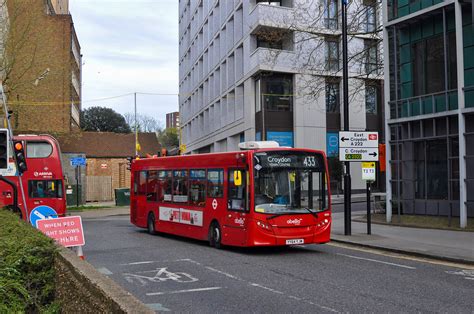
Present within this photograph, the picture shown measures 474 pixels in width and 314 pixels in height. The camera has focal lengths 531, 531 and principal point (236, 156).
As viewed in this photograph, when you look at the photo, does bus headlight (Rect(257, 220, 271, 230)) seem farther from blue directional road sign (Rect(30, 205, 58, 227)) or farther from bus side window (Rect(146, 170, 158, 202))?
bus side window (Rect(146, 170, 158, 202))

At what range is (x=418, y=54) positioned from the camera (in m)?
20.9

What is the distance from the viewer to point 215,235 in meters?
14.7

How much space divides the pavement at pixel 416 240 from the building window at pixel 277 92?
17797mm

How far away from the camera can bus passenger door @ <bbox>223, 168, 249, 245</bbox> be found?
1324cm

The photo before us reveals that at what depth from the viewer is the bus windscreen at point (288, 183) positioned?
43.1 feet

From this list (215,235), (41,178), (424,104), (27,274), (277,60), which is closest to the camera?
(27,274)

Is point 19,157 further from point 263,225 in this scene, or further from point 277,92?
point 277,92

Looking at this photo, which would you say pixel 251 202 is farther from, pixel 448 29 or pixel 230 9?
pixel 230 9

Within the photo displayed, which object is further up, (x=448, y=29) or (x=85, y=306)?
(x=448, y=29)

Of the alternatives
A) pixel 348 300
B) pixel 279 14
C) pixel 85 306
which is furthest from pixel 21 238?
pixel 279 14

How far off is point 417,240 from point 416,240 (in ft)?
0.09

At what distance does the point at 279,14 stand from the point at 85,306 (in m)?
33.7

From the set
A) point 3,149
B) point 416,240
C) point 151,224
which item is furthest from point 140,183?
point 416,240

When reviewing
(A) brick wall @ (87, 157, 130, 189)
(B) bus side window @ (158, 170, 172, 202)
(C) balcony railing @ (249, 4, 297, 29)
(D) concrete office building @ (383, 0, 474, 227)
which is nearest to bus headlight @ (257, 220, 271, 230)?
(B) bus side window @ (158, 170, 172, 202)
